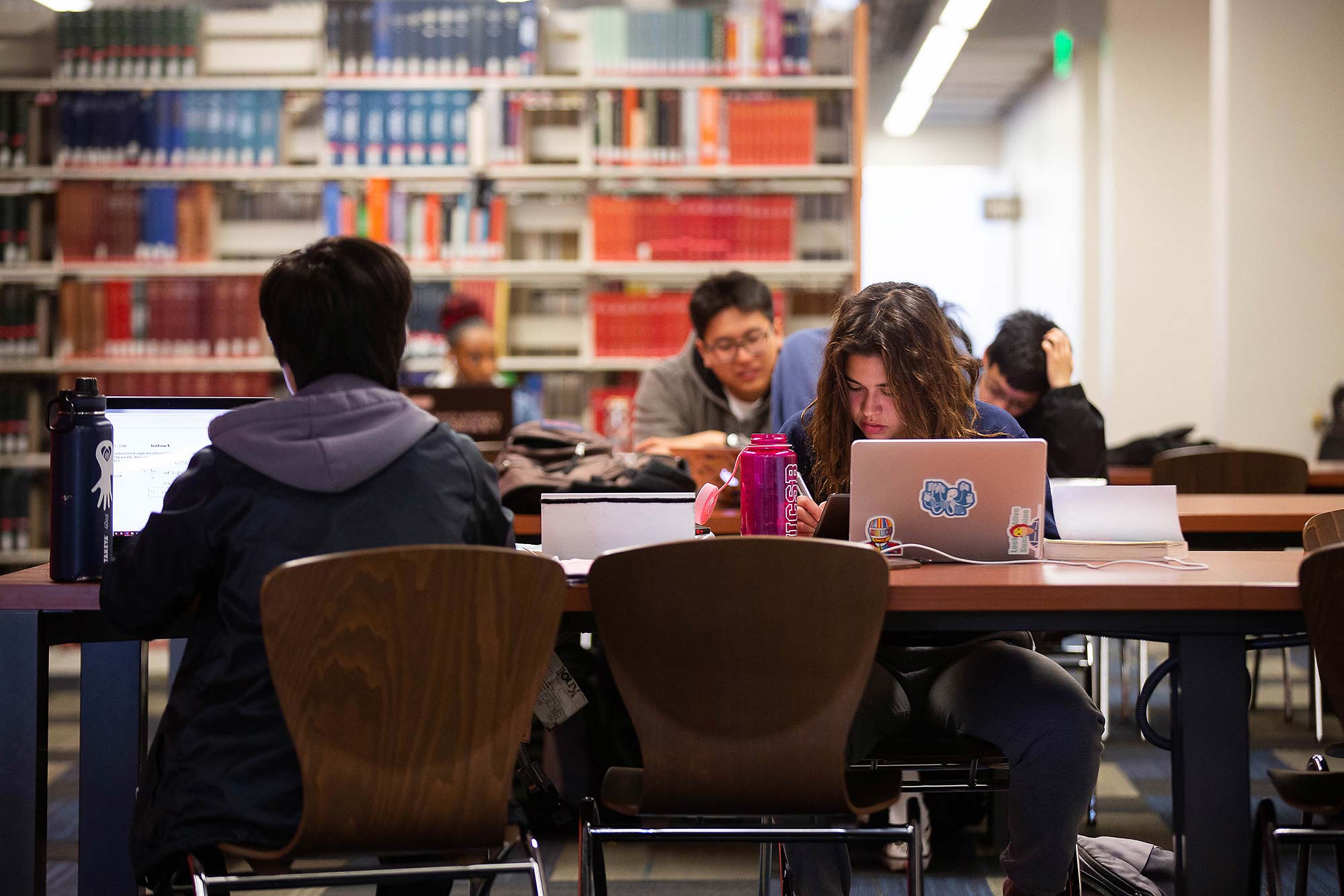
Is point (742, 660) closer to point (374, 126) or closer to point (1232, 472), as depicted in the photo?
point (1232, 472)

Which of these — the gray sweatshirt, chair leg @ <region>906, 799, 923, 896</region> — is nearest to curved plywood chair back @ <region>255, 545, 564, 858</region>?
chair leg @ <region>906, 799, 923, 896</region>

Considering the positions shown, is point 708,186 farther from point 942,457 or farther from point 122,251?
point 942,457

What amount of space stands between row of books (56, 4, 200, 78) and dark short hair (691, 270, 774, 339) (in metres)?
2.78

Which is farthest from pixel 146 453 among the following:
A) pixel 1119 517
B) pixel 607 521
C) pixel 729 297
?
pixel 729 297

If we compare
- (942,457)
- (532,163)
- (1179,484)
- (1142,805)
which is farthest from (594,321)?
(942,457)

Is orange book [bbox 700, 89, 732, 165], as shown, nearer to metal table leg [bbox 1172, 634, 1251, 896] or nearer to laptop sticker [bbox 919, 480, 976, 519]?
laptop sticker [bbox 919, 480, 976, 519]

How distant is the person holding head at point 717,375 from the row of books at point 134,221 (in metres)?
2.39

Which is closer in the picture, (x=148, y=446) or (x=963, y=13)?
(x=148, y=446)

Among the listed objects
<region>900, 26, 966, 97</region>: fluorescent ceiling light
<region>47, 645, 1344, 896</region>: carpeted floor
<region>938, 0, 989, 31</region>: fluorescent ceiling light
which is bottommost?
<region>47, 645, 1344, 896</region>: carpeted floor

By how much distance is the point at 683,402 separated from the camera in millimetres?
3697

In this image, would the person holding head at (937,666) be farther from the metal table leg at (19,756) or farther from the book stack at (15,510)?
the book stack at (15,510)

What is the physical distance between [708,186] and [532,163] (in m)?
0.74

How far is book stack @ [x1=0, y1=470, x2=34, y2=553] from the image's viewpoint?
496cm

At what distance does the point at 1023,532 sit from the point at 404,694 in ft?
3.08
